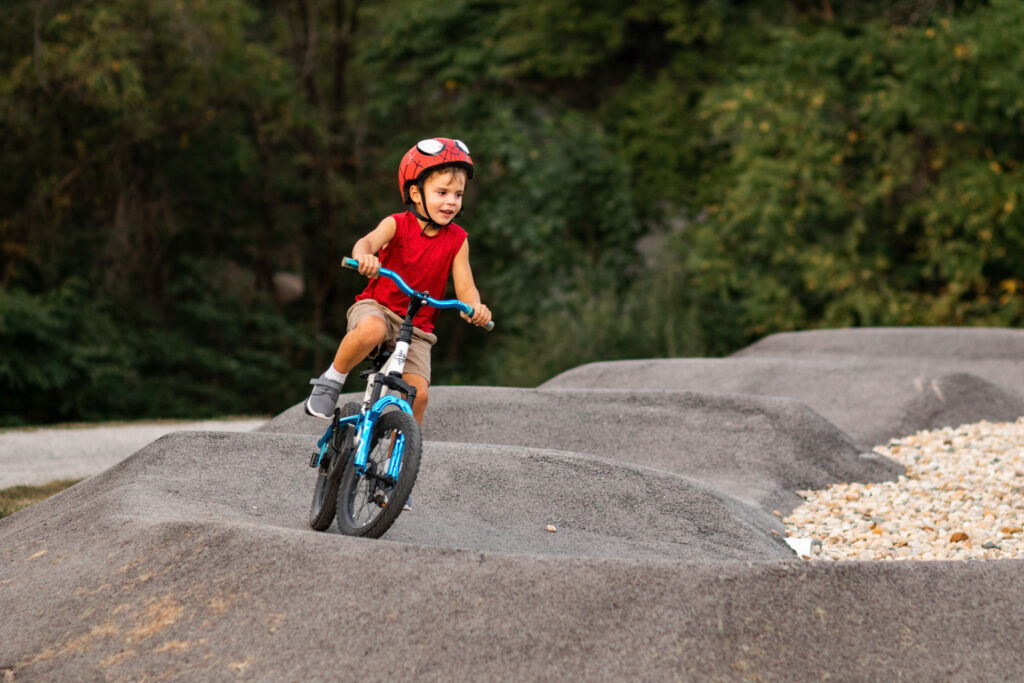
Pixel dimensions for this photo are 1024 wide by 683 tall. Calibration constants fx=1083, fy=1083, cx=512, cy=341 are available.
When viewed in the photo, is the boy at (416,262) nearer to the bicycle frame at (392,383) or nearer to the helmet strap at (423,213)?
the helmet strap at (423,213)

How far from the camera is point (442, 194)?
4.83 metres

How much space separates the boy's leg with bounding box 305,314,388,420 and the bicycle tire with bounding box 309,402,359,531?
91mm

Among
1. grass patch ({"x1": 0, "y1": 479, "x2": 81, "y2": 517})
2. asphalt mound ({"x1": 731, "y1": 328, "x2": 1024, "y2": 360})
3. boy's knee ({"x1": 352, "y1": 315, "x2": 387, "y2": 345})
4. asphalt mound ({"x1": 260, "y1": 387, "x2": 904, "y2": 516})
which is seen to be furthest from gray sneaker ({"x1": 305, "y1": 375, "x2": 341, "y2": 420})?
asphalt mound ({"x1": 731, "y1": 328, "x2": 1024, "y2": 360})

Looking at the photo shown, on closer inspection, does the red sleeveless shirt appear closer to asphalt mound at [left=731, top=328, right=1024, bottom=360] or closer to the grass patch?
the grass patch

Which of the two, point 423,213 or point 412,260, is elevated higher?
point 423,213

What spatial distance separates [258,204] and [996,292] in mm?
13979

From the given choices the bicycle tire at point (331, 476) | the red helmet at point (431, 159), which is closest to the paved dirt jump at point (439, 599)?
the bicycle tire at point (331, 476)

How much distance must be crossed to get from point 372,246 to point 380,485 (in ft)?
3.40

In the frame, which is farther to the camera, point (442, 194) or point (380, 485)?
point (442, 194)

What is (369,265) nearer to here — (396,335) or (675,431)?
(396,335)

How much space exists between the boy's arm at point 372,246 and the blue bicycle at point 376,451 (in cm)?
6

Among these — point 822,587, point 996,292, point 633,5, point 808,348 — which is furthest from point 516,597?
point 633,5

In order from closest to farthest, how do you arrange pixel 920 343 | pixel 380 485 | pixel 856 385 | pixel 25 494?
pixel 380 485 < pixel 25 494 < pixel 856 385 < pixel 920 343

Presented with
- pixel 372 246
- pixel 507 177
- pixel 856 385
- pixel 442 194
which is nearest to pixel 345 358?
pixel 372 246
